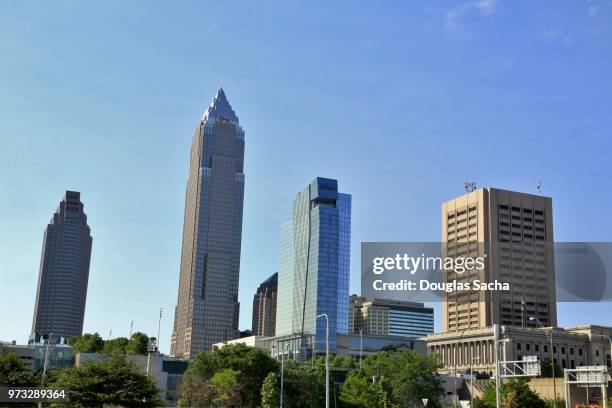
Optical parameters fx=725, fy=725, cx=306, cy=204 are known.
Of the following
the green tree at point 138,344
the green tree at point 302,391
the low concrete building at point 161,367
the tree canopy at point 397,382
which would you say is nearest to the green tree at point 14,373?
the green tree at point 302,391

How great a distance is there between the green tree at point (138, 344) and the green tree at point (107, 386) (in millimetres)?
86493

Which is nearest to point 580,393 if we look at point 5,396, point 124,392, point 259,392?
point 259,392

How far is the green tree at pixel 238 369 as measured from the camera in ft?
351

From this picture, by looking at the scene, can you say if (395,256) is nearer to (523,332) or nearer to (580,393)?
(580,393)

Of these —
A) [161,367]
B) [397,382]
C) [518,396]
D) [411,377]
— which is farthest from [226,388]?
[518,396]

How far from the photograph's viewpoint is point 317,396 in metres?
103

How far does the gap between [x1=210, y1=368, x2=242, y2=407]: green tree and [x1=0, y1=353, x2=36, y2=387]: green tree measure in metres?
33.8

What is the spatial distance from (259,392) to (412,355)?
24271 mm

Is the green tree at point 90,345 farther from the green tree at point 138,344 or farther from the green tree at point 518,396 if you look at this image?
the green tree at point 518,396

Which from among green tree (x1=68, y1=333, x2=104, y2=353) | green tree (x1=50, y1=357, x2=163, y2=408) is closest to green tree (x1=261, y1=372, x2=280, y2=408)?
green tree (x1=50, y1=357, x2=163, y2=408)

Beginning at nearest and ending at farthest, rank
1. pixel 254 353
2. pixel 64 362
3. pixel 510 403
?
pixel 510 403 < pixel 254 353 < pixel 64 362

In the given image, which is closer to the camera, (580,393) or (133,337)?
(580,393)

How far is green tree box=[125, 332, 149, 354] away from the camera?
14450 centimetres

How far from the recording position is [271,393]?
96.2 meters
